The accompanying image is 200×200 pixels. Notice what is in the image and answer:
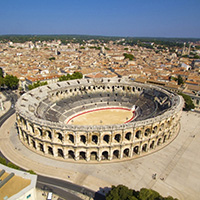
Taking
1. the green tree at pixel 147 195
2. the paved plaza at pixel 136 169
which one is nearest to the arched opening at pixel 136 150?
the paved plaza at pixel 136 169

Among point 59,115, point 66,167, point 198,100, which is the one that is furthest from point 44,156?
point 198,100

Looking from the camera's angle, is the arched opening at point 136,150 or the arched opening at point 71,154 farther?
the arched opening at point 136,150

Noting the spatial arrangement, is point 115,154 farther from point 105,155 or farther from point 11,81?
point 11,81

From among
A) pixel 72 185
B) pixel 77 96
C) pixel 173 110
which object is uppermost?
pixel 173 110

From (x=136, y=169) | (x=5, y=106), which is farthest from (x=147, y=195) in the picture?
(x=5, y=106)

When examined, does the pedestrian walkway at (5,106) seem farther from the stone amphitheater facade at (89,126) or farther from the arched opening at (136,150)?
the arched opening at (136,150)

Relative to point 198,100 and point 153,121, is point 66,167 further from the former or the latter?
point 198,100
